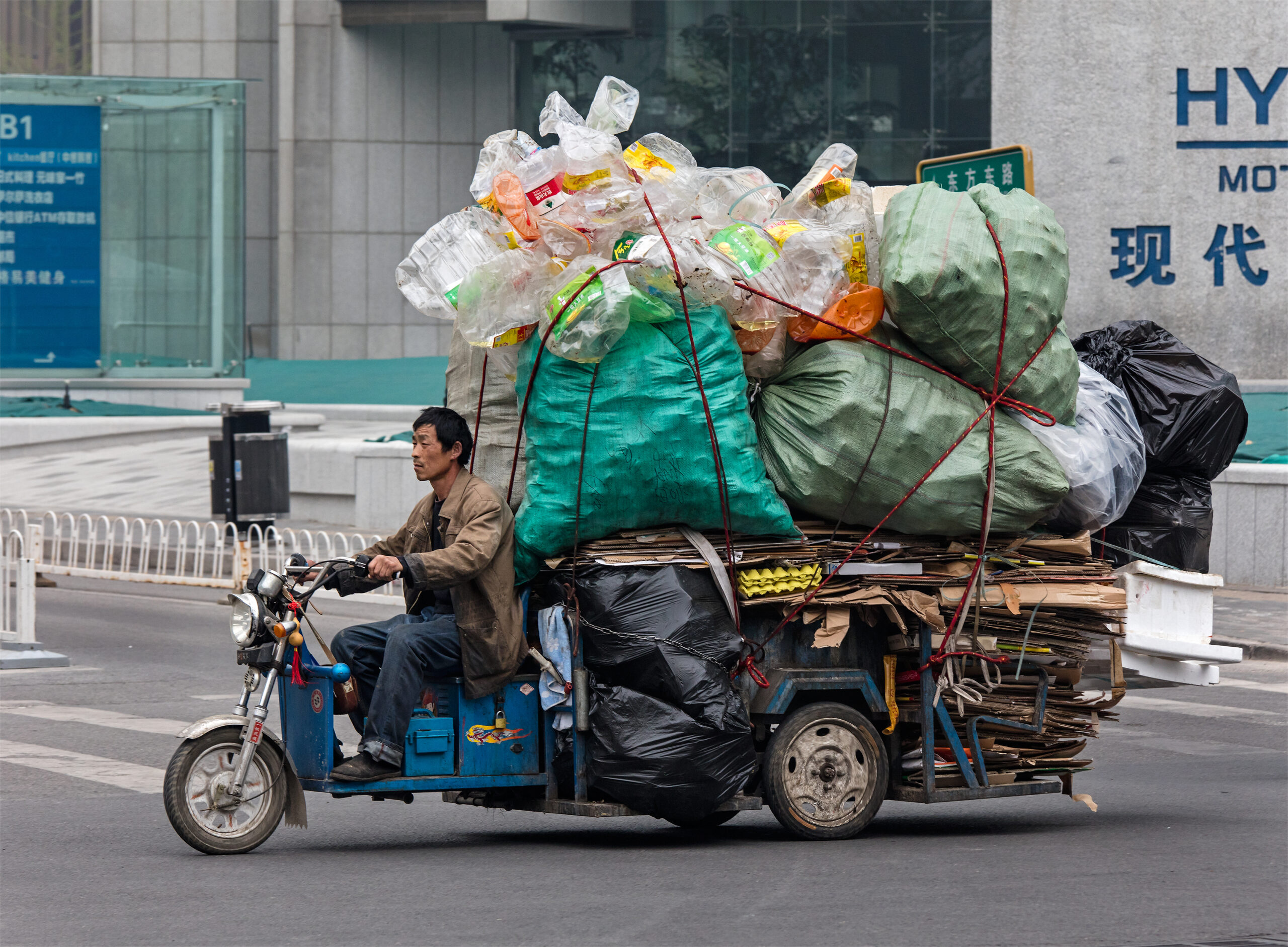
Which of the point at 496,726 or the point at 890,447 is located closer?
the point at 496,726

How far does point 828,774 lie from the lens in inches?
265

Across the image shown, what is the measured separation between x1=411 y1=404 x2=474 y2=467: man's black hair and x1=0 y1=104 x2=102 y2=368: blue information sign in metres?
22.4

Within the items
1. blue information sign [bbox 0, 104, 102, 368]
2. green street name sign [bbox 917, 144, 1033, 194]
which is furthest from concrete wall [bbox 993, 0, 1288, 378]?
blue information sign [bbox 0, 104, 102, 368]

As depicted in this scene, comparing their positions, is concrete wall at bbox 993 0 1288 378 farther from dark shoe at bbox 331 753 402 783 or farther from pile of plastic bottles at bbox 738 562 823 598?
dark shoe at bbox 331 753 402 783

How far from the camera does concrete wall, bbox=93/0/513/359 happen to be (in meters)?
39.0

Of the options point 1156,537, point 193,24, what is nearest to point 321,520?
point 1156,537

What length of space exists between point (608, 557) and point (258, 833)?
155 cm

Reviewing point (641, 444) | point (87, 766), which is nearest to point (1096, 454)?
point (641, 444)

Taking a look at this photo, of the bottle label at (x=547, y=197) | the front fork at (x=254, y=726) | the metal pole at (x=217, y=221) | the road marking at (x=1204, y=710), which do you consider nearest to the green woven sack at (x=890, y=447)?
the bottle label at (x=547, y=197)

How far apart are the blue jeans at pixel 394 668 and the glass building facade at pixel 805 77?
103 ft

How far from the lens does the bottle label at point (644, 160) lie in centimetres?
677

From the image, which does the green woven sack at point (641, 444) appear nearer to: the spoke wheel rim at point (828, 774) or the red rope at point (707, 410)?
the red rope at point (707, 410)

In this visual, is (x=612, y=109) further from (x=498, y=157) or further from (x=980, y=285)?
(x=980, y=285)

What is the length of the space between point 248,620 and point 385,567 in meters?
0.50
